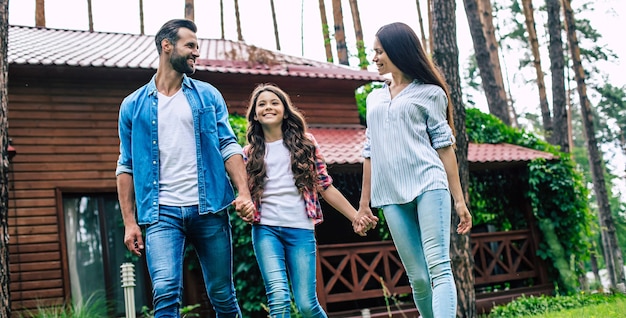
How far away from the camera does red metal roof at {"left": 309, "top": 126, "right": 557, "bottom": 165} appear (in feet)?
36.3

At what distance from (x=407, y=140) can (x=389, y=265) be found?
28.4 feet

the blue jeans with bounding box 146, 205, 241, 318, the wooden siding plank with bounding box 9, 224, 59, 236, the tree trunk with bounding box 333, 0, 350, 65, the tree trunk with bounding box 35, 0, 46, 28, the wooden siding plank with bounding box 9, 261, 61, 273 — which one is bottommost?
the blue jeans with bounding box 146, 205, 241, 318

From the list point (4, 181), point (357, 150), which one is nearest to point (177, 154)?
point (4, 181)

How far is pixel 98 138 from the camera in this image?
11812 millimetres

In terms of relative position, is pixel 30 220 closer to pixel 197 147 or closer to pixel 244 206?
pixel 197 147

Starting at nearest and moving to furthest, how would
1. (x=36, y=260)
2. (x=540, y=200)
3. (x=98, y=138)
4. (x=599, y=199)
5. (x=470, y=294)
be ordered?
1. (x=470, y=294)
2. (x=36, y=260)
3. (x=98, y=138)
4. (x=540, y=200)
5. (x=599, y=199)

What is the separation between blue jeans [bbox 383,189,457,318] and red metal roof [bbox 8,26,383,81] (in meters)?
8.61

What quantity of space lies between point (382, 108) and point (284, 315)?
4.17 feet

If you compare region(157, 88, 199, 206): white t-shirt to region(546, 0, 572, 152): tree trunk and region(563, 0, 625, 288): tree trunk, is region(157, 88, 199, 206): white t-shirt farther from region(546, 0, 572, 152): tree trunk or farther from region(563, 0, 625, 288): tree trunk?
region(563, 0, 625, 288): tree trunk

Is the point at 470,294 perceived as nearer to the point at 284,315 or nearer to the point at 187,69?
the point at 284,315

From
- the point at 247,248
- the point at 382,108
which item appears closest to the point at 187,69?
the point at 382,108

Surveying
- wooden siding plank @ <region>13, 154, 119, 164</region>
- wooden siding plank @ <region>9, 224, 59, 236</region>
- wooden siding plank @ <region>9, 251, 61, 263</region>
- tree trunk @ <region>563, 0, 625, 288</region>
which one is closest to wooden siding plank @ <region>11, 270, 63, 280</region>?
wooden siding plank @ <region>9, 251, 61, 263</region>

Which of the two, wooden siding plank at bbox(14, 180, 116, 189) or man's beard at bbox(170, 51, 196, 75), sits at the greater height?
wooden siding plank at bbox(14, 180, 116, 189)

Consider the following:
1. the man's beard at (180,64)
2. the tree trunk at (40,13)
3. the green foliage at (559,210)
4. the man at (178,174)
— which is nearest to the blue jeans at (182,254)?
the man at (178,174)
